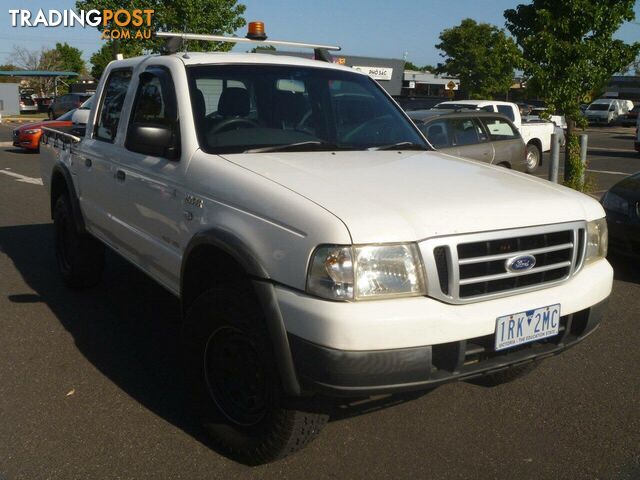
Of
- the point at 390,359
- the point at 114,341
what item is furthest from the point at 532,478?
the point at 114,341

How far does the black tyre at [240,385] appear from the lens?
2850 millimetres

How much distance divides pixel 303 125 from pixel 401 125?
0.77 metres

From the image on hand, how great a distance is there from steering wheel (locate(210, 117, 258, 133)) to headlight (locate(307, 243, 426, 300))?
1.33 m

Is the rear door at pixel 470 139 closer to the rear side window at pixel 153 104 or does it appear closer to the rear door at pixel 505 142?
the rear door at pixel 505 142

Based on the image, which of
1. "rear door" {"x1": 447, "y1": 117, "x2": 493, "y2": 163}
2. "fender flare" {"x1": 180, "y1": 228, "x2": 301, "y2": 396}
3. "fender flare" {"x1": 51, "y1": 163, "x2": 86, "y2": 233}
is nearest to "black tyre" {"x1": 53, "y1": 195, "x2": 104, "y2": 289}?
"fender flare" {"x1": 51, "y1": 163, "x2": 86, "y2": 233}

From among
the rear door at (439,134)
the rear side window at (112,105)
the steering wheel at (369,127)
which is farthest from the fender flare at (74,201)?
the rear door at (439,134)

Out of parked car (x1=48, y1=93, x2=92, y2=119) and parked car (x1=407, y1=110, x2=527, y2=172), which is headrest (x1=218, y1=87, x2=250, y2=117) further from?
parked car (x1=48, y1=93, x2=92, y2=119)

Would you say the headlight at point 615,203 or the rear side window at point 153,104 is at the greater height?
the rear side window at point 153,104

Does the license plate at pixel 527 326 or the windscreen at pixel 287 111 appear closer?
the license plate at pixel 527 326

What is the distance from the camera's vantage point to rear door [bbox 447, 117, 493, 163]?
Result: 35.3 feet

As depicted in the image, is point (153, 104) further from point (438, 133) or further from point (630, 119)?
point (630, 119)

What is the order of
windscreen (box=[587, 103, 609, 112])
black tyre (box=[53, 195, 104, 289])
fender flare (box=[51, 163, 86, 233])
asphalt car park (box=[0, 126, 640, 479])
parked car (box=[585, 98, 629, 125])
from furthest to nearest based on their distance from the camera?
1. windscreen (box=[587, 103, 609, 112])
2. parked car (box=[585, 98, 629, 125])
3. black tyre (box=[53, 195, 104, 289])
4. fender flare (box=[51, 163, 86, 233])
5. asphalt car park (box=[0, 126, 640, 479])

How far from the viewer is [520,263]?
291cm

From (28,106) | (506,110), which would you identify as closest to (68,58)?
(28,106)
